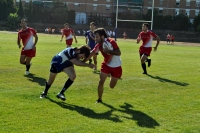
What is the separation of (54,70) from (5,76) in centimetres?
409

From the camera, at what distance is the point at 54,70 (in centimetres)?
873

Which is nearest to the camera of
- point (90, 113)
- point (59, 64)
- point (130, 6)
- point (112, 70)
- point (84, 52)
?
point (90, 113)

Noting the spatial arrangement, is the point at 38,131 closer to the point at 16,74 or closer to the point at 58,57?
the point at 58,57

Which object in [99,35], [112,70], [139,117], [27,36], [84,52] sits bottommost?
[139,117]

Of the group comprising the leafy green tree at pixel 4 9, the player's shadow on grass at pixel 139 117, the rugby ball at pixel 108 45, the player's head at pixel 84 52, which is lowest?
the player's shadow on grass at pixel 139 117

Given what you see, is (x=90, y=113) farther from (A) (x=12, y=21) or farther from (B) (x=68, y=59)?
(A) (x=12, y=21)

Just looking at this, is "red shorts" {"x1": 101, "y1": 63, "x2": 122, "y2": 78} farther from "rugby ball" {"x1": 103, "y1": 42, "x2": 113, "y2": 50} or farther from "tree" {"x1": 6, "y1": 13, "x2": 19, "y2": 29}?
"tree" {"x1": 6, "y1": 13, "x2": 19, "y2": 29}

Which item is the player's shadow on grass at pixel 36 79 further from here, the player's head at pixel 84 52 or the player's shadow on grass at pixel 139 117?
the player's shadow on grass at pixel 139 117

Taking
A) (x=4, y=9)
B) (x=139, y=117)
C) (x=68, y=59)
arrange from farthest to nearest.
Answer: (x=4, y=9), (x=68, y=59), (x=139, y=117)

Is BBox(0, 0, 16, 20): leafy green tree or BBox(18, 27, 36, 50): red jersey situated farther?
BBox(0, 0, 16, 20): leafy green tree

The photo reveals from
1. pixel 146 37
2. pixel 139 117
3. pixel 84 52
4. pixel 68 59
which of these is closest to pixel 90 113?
pixel 139 117

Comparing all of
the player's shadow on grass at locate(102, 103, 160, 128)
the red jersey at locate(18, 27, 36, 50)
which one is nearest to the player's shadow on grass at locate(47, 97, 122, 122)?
the player's shadow on grass at locate(102, 103, 160, 128)

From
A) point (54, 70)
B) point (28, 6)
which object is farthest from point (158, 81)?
point (28, 6)

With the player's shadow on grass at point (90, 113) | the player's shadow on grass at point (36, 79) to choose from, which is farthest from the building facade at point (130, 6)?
the player's shadow on grass at point (90, 113)
